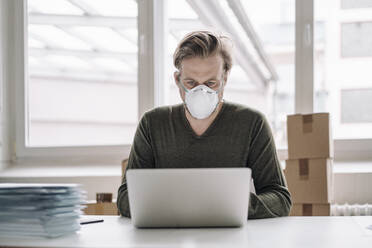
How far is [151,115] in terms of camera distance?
207 cm

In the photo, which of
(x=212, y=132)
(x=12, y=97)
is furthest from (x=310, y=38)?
(x=12, y=97)

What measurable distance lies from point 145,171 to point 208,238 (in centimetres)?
21

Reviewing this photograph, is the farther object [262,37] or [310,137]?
[262,37]

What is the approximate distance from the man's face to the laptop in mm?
734

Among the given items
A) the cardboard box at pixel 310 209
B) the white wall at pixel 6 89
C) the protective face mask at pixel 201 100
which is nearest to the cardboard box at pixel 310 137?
the cardboard box at pixel 310 209

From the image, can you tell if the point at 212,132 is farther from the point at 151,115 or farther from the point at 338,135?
the point at 338,135

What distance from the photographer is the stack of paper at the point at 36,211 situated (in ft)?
3.76

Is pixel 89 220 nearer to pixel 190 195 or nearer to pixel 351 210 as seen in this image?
pixel 190 195

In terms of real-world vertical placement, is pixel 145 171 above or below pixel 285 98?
below

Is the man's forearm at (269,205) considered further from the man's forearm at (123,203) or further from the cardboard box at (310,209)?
the cardboard box at (310,209)

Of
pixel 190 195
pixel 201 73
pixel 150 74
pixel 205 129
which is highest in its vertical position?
pixel 150 74

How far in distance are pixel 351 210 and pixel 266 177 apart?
38.0 inches

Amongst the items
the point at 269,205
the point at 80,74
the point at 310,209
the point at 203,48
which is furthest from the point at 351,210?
the point at 80,74

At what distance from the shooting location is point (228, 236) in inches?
44.0
